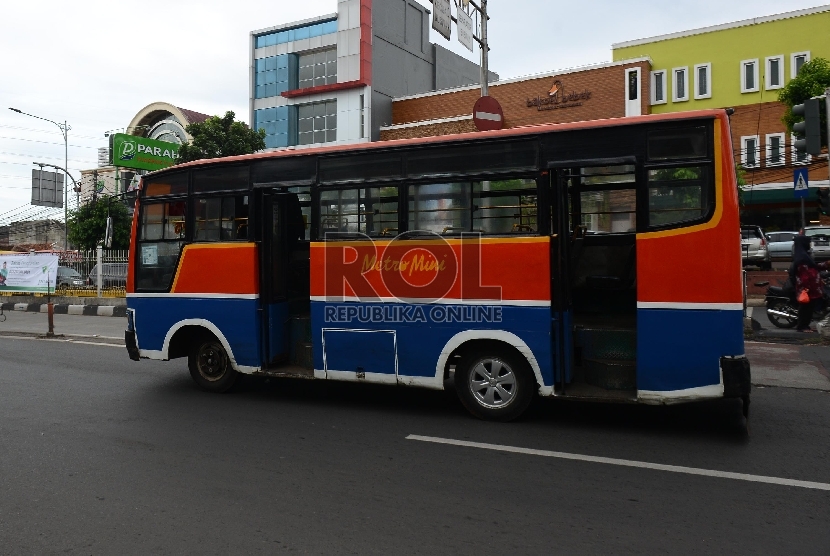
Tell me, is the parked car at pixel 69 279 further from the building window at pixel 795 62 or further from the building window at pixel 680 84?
the building window at pixel 795 62

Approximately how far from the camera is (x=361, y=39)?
44.0m

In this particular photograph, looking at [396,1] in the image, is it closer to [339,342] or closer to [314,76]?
[314,76]

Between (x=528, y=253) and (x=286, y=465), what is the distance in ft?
9.62

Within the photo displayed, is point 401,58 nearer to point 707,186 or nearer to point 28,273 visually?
point 28,273

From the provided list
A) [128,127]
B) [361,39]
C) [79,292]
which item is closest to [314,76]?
[361,39]

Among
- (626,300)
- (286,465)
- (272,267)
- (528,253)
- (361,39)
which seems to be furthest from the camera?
(361,39)

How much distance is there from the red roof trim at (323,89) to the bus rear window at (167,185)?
3716 cm

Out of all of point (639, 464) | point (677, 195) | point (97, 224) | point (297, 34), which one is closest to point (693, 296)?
point (677, 195)

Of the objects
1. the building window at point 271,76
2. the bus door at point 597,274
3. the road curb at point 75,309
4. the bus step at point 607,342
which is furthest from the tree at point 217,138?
the bus step at point 607,342

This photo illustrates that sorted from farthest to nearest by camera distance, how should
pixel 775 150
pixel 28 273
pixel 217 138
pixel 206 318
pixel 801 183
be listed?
pixel 775 150
pixel 217 138
pixel 28 273
pixel 801 183
pixel 206 318

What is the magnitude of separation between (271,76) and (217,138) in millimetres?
20501

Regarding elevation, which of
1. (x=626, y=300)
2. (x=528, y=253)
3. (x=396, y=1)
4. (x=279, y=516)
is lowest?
(x=279, y=516)

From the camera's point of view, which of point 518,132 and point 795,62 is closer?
point 518,132

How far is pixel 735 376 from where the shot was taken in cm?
557
